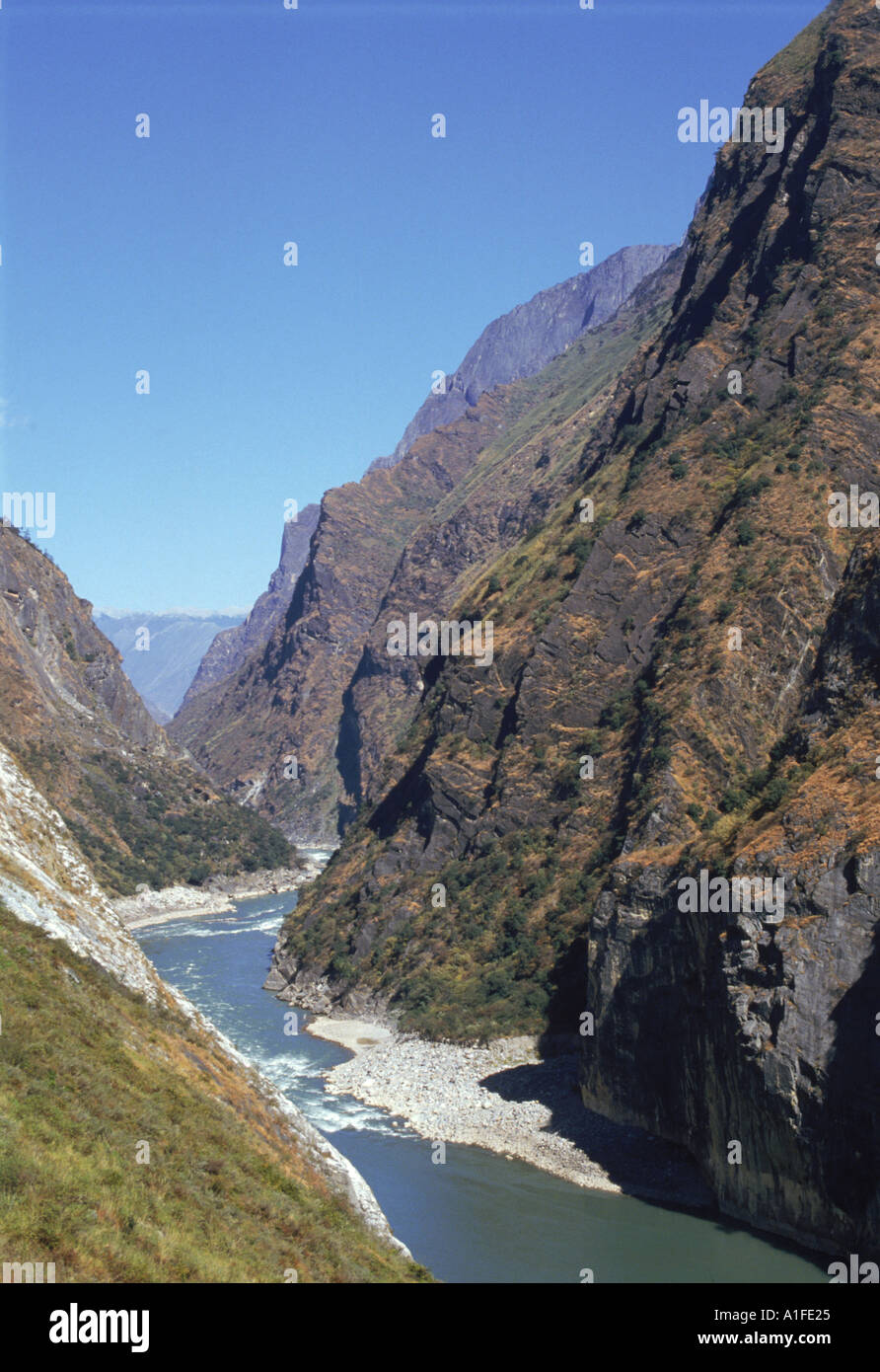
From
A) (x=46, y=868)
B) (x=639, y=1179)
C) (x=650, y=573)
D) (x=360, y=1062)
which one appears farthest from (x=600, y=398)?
(x=46, y=868)

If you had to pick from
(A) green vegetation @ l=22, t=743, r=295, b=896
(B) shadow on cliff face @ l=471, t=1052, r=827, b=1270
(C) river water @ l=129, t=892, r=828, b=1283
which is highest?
(A) green vegetation @ l=22, t=743, r=295, b=896

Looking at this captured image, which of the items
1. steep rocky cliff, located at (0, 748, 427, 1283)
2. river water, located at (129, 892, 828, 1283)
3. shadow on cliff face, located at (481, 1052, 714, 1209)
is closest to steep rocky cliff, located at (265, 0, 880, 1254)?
shadow on cliff face, located at (481, 1052, 714, 1209)

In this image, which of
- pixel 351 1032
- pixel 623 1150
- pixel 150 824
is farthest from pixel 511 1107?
pixel 150 824

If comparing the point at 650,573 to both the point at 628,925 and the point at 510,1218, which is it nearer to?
the point at 628,925

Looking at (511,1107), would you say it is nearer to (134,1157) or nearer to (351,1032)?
(351,1032)

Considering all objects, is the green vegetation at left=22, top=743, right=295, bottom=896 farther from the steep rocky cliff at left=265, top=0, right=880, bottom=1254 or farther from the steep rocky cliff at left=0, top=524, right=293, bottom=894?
the steep rocky cliff at left=265, top=0, right=880, bottom=1254

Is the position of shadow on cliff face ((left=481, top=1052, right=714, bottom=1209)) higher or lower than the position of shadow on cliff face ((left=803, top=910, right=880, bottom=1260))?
lower

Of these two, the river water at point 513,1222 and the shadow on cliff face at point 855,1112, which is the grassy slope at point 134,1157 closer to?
the river water at point 513,1222

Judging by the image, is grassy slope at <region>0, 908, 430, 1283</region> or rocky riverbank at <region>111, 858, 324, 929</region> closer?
grassy slope at <region>0, 908, 430, 1283</region>
